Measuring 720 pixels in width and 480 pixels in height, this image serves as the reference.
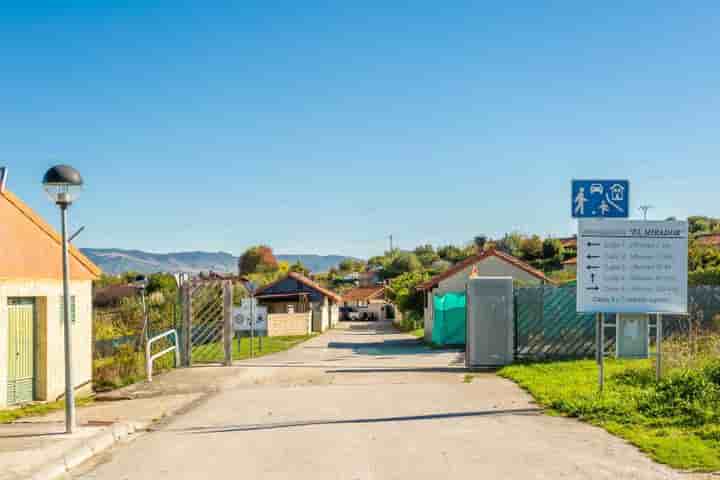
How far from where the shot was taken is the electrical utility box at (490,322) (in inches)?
653

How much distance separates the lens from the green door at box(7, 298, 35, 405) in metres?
13.1

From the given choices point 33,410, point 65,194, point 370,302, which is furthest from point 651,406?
point 370,302

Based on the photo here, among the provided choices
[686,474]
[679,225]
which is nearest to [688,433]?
[686,474]

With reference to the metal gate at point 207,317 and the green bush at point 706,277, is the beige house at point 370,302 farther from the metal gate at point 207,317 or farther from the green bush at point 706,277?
the metal gate at point 207,317

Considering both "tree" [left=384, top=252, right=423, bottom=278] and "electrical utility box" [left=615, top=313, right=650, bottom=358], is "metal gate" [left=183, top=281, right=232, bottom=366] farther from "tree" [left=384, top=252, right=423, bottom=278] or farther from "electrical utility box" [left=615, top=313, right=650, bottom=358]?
"tree" [left=384, top=252, right=423, bottom=278]

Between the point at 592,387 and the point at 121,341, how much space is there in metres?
12.8

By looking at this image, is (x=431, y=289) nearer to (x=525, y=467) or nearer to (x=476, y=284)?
(x=476, y=284)

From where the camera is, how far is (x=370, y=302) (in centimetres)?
10125

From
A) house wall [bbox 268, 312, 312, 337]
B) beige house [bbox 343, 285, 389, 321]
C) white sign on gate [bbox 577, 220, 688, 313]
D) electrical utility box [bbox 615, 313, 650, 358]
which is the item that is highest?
white sign on gate [bbox 577, 220, 688, 313]

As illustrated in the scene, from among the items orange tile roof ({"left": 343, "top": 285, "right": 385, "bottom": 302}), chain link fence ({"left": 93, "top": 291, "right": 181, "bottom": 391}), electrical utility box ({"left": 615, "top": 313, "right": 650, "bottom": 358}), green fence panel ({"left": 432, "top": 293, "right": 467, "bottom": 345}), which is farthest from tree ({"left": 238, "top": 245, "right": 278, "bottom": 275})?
electrical utility box ({"left": 615, "top": 313, "right": 650, "bottom": 358})

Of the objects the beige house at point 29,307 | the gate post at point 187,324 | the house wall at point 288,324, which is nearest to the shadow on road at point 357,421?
the beige house at point 29,307

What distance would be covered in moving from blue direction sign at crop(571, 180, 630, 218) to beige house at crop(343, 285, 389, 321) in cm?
8432

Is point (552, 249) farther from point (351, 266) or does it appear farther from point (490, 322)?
point (351, 266)

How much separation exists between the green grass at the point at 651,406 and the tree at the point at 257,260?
114 m
